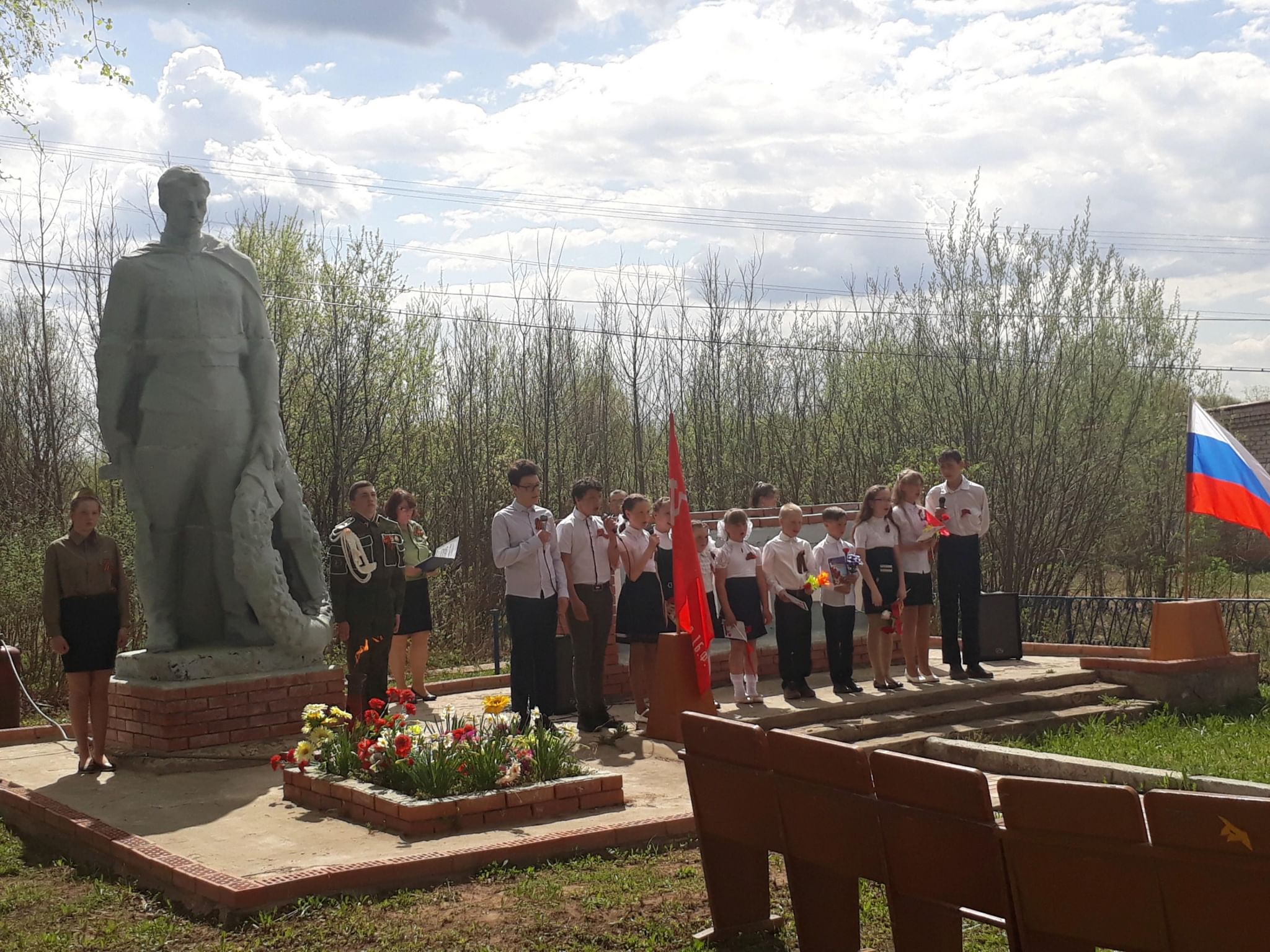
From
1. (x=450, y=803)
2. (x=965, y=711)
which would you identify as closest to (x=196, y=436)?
(x=450, y=803)

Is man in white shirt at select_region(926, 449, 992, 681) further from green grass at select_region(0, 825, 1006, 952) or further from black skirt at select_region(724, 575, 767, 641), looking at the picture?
green grass at select_region(0, 825, 1006, 952)

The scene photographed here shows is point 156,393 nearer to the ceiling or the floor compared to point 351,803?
nearer to the ceiling

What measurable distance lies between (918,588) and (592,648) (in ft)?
9.61

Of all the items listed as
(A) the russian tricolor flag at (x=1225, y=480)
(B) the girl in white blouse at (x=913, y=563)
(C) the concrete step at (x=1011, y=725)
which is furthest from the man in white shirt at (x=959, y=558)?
(A) the russian tricolor flag at (x=1225, y=480)

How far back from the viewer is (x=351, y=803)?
647cm

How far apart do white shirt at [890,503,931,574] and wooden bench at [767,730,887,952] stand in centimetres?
600

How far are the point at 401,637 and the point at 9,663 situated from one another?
2.91 m

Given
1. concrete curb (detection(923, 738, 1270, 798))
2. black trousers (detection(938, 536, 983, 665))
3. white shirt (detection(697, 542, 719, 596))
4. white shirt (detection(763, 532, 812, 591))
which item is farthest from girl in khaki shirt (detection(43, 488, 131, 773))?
black trousers (detection(938, 536, 983, 665))

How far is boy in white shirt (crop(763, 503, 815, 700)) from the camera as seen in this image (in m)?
9.66

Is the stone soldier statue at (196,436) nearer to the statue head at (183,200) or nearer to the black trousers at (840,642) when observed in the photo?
the statue head at (183,200)

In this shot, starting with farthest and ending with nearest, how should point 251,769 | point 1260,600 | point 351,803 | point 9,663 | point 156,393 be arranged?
point 1260,600, point 9,663, point 156,393, point 251,769, point 351,803

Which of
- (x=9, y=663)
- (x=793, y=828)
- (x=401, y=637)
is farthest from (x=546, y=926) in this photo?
(x=9, y=663)

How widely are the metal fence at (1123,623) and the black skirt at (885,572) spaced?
3494 mm

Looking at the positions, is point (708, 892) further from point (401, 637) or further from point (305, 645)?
point (401, 637)
